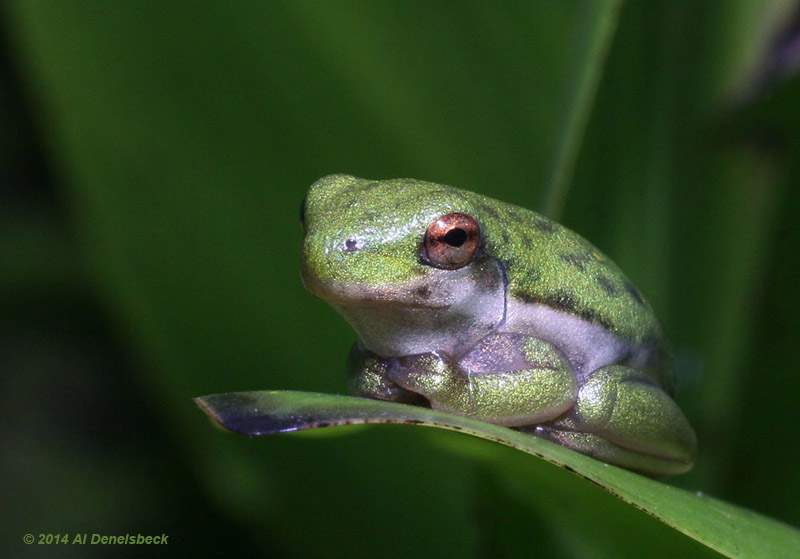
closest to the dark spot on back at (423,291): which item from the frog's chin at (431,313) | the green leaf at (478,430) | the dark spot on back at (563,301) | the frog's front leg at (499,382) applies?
the frog's chin at (431,313)

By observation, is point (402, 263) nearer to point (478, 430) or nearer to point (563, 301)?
point (563, 301)

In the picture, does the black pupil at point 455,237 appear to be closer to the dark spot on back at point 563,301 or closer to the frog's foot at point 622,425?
the dark spot on back at point 563,301

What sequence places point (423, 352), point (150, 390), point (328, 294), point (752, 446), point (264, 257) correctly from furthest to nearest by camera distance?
1. point (150, 390)
2. point (752, 446)
3. point (264, 257)
4. point (423, 352)
5. point (328, 294)

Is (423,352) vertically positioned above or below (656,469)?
above

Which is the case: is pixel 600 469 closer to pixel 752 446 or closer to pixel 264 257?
pixel 264 257

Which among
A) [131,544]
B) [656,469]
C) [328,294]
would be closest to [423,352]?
[328,294]

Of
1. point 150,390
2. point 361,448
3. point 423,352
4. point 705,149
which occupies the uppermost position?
point 705,149

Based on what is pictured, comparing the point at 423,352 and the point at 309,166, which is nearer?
the point at 423,352

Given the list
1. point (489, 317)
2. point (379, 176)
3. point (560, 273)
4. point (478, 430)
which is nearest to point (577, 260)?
point (560, 273)
